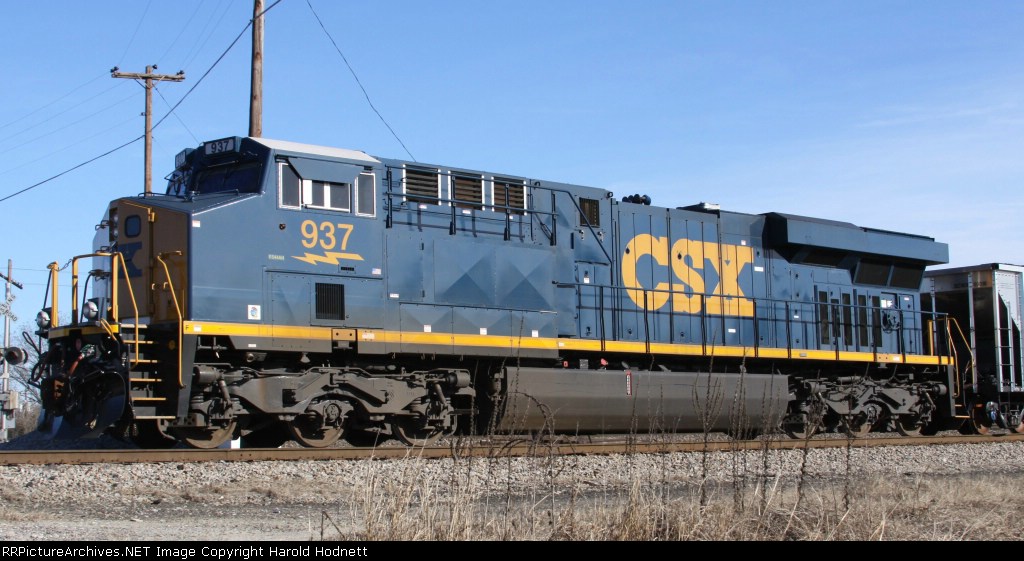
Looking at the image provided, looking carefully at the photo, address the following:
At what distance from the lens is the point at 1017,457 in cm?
1475

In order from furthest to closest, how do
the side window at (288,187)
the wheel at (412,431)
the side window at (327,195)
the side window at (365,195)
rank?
the wheel at (412,431)
the side window at (365,195)
the side window at (327,195)
the side window at (288,187)

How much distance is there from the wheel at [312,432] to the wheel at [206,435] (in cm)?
77

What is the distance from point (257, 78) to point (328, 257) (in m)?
6.90

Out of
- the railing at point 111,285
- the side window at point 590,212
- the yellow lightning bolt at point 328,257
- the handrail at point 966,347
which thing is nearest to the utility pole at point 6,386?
the railing at point 111,285

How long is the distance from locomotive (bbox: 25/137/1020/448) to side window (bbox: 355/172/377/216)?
0.03m

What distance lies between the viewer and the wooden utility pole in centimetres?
1736

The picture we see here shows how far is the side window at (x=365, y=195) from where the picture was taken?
12430 millimetres

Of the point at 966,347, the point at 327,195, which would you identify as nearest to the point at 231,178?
the point at 327,195

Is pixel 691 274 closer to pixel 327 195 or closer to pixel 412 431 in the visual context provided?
pixel 412 431

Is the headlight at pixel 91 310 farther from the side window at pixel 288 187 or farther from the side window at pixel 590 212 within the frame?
the side window at pixel 590 212

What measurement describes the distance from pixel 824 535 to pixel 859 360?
11.9m

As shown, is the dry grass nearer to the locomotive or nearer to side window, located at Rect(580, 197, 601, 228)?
the locomotive

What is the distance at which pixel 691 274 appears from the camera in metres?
16.5
